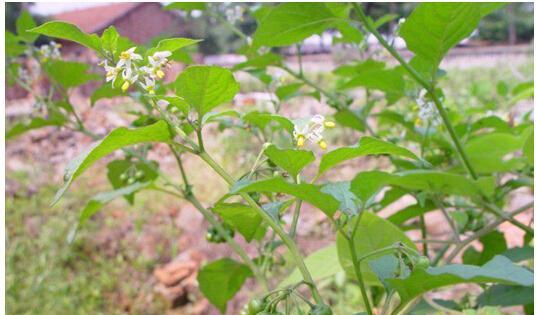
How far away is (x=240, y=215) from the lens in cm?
64

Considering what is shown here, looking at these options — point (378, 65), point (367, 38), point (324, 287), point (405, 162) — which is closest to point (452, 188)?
point (405, 162)

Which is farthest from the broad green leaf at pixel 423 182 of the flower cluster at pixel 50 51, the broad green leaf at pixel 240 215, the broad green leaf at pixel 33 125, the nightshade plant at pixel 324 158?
the flower cluster at pixel 50 51

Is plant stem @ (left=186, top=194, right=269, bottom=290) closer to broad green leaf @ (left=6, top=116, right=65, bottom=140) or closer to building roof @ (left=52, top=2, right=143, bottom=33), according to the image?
broad green leaf @ (left=6, top=116, right=65, bottom=140)

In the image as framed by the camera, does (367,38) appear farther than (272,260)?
Yes

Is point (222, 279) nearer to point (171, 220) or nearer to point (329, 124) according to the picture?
point (329, 124)

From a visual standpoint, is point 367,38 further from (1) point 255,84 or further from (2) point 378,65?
(1) point 255,84

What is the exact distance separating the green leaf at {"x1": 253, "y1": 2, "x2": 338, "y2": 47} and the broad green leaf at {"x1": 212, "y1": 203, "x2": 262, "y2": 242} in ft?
1.04

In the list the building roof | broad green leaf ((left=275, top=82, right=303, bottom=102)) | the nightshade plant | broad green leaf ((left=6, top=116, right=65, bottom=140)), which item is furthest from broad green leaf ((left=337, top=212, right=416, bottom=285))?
the building roof

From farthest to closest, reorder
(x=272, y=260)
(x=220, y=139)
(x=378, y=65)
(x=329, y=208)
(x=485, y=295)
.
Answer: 1. (x=220, y=139)
2. (x=378, y=65)
3. (x=272, y=260)
4. (x=485, y=295)
5. (x=329, y=208)

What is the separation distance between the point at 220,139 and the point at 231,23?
3.81 meters

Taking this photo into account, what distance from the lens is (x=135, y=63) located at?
0.62 m

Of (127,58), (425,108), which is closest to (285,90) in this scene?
(425,108)

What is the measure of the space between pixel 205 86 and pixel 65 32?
135mm

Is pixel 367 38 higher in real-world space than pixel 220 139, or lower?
higher
